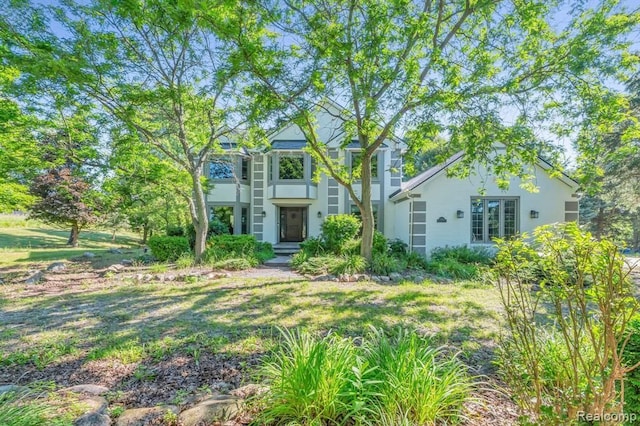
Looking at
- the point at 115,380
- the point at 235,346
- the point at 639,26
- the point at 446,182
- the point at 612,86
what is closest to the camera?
the point at 115,380

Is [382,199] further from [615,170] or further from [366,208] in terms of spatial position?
[615,170]

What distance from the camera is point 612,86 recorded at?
8.09 m

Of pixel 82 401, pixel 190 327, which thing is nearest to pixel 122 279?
pixel 190 327

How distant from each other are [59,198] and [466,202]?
2026cm

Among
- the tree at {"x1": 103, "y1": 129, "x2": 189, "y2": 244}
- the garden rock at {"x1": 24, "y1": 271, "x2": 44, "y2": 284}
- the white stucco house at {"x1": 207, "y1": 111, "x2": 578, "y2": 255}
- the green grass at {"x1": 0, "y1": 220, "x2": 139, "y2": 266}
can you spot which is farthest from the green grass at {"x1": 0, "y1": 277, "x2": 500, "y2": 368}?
the green grass at {"x1": 0, "y1": 220, "x2": 139, "y2": 266}

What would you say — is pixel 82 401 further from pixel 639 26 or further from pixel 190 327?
pixel 639 26

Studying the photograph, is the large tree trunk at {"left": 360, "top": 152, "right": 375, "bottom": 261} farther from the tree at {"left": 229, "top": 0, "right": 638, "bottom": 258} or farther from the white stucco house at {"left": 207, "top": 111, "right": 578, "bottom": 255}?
the white stucco house at {"left": 207, "top": 111, "right": 578, "bottom": 255}

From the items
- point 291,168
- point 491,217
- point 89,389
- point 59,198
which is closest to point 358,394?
point 89,389

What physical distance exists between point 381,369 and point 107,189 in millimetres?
11898

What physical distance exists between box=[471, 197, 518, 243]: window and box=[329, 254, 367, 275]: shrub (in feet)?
19.1

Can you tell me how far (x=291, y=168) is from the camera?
51.7 feet

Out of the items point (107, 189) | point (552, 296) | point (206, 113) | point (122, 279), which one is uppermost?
point (206, 113)

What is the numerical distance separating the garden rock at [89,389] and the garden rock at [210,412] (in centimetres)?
103

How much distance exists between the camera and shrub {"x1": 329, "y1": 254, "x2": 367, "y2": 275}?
9.25 metres
